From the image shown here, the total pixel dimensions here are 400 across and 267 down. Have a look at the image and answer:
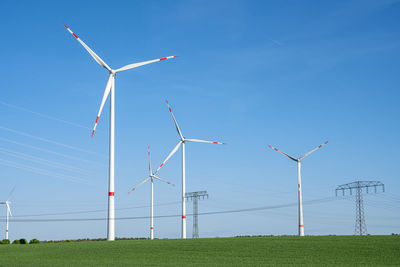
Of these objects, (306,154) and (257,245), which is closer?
(257,245)

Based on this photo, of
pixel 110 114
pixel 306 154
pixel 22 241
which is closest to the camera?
pixel 110 114

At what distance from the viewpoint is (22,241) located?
62.5m

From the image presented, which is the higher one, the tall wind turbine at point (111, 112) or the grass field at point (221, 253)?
the tall wind turbine at point (111, 112)

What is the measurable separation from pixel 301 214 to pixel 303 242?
24421 millimetres

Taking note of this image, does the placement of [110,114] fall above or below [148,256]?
above

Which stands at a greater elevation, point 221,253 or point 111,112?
point 111,112

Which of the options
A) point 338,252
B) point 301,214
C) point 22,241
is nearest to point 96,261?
point 338,252

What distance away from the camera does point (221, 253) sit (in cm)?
3928

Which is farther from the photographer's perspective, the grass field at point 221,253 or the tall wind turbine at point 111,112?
the tall wind turbine at point 111,112

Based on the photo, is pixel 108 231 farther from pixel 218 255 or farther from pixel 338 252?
pixel 338 252

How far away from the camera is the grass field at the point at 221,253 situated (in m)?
34.2

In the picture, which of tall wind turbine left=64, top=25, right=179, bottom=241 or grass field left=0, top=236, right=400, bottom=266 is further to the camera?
tall wind turbine left=64, top=25, right=179, bottom=241

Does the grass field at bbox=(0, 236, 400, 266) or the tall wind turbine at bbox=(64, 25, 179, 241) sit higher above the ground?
the tall wind turbine at bbox=(64, 25, 179, 241)

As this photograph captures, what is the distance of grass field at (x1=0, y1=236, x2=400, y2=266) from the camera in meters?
34.2
